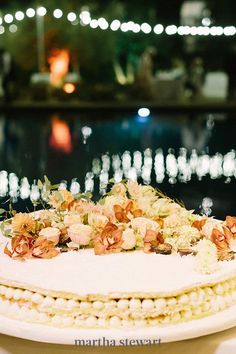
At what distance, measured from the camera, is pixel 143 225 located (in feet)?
6.05

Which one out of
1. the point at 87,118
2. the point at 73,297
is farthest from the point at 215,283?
the point at 87,118

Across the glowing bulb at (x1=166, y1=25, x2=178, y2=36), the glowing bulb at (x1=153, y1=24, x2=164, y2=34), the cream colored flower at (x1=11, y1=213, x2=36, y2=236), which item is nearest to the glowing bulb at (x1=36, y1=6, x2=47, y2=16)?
the glowing bulb at (x1=153, y1=24, x2=164, y2=34)

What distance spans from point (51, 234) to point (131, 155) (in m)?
5.02

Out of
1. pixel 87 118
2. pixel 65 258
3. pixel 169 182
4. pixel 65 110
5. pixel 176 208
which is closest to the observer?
pixel 65 258

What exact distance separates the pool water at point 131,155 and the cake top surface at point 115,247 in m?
1.37

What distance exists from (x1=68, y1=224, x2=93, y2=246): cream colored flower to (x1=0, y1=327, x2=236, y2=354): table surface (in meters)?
0.30

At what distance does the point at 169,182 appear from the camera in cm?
543

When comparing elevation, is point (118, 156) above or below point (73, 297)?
below

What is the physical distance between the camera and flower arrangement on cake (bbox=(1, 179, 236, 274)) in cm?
174

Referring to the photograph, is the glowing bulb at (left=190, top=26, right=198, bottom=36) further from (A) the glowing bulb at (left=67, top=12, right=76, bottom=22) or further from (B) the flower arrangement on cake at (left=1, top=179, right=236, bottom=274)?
(B) the flower arrangement on cake at (left=1, top=179, right=236, bottom=274)

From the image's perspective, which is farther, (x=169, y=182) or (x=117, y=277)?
(x=169, y=182)

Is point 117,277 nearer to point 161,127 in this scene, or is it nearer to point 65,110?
point 161,127

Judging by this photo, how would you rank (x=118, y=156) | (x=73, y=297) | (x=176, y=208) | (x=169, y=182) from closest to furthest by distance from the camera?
(x=73, y=297), (x=176, y=208), (x=169, y=182), (x=118, y=156)

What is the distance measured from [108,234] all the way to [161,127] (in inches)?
306
